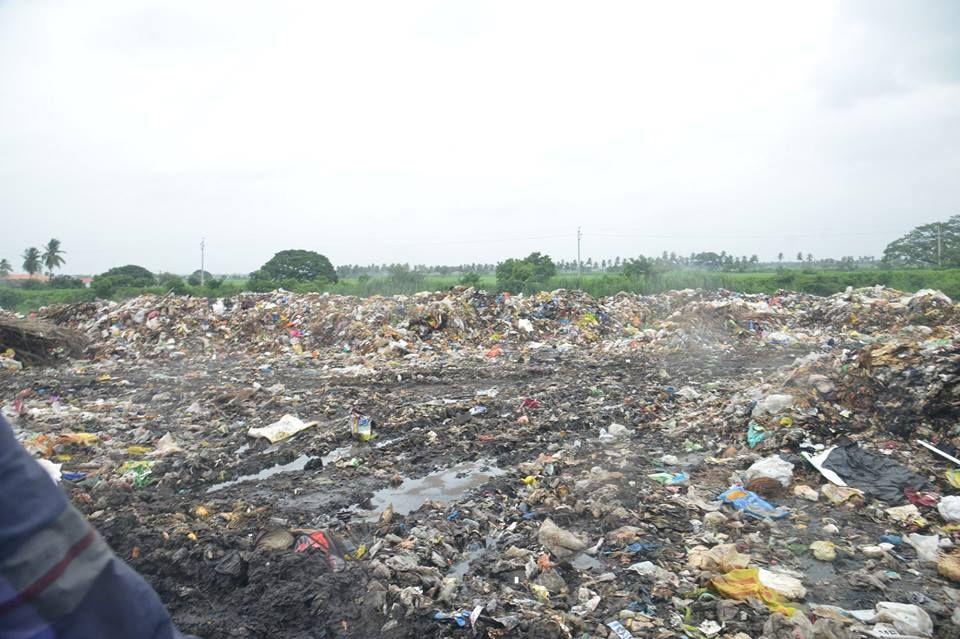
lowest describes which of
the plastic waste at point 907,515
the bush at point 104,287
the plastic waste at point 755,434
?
the plastic waste at point 907,515

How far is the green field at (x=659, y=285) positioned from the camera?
722 inches

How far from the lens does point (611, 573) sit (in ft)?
10.1

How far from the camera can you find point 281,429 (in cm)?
566

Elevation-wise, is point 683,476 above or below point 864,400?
below

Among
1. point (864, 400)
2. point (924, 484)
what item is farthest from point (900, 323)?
point (924, 484)

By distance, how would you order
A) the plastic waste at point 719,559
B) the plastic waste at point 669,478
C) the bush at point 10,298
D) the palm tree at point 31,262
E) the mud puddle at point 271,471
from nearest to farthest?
the plastic waste at point 719,559, the plastic waste at point 669,478, the mud puddle at point 271,471, the bush at point 10,298, the palm tree at point 31,262

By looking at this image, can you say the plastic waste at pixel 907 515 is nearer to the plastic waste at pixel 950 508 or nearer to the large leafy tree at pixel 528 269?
the plastic waste at pixel 950 508

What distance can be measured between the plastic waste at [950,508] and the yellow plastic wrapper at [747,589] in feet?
5.25

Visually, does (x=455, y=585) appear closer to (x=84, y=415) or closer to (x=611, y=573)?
(x=611, y=573)

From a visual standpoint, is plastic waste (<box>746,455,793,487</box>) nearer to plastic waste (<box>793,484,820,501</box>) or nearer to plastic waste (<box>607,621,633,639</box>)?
plastic waste (<box>793,484,820,501</box>)

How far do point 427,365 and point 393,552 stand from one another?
20.2ft

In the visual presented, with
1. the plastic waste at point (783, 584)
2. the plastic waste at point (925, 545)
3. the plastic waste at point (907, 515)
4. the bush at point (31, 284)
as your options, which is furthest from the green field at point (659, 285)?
the plastic waste at point (783, 584)

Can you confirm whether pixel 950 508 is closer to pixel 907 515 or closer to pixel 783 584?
pixel 907 515

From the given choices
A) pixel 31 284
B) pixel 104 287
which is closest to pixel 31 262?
pixel 31 284
